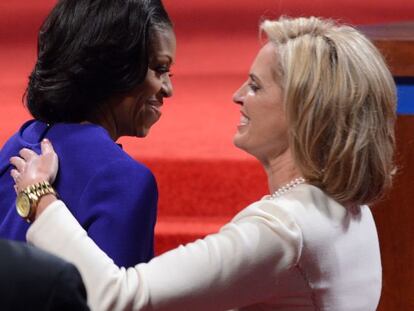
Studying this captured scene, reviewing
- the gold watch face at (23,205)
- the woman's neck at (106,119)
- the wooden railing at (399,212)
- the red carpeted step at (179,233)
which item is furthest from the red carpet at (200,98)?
the gold watch face at (23,205)

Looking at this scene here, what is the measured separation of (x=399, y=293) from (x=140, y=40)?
1018 mm

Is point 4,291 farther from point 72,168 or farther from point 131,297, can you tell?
point 72,168

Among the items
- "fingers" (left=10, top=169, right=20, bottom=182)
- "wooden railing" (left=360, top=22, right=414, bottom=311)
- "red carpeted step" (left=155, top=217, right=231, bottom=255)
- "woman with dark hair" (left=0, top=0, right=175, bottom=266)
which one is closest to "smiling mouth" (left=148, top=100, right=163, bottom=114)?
"woman with dark hair" (left=0, top=0, right=175, bottom=266)

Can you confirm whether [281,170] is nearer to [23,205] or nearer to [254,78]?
[254,78]

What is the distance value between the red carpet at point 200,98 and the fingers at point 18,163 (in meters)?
1.49

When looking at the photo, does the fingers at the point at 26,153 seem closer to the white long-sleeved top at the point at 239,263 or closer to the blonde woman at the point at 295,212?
the blonde woman at the point at 295,212

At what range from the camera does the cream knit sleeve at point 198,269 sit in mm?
1445

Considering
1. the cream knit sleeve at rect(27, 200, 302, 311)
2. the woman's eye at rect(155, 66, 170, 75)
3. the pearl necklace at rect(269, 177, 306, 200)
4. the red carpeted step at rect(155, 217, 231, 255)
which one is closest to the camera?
the cream knit sleeve at rect(27, 200, 302, 311)

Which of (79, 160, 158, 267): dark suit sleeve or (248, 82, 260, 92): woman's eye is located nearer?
(79, 160, 158, 267): dark suit sleeve

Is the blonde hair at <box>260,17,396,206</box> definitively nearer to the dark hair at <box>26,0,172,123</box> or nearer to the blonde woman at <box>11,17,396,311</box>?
the blonde woman at <box>11,17,396,311</box>

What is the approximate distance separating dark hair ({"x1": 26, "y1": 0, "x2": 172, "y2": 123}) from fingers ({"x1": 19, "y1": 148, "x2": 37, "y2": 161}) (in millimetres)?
70

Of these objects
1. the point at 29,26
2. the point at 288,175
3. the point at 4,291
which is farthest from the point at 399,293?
the point at 29,26

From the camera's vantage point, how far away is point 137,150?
11.1ft

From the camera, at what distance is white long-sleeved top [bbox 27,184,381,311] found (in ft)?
4.75
